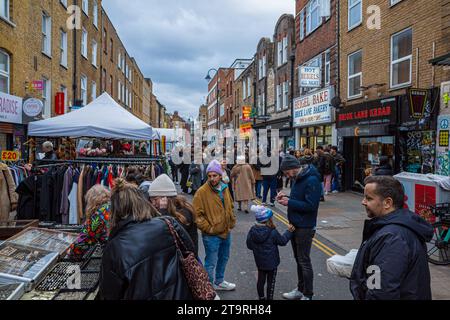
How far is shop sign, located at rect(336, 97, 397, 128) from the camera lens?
12398mm

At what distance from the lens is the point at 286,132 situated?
76.8 ft

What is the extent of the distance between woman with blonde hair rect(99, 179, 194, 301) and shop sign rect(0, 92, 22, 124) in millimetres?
11435

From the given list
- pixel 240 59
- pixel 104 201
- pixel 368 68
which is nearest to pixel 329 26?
pixel 368 68

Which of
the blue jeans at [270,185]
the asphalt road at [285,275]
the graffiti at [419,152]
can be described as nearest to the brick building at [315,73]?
the graffiti at [419,152]

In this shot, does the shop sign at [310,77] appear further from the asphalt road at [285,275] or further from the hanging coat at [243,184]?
the asphalt road at [285,275]

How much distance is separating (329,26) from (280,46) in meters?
7.94

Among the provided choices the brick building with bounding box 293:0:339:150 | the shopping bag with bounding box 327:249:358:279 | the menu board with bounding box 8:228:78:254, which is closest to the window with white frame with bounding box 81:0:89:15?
the brick building with bounding box 293:0:339:150

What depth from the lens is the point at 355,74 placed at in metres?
15.5

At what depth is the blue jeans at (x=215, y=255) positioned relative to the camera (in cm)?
511

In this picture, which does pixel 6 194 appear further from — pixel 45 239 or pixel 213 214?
pixel 213 214

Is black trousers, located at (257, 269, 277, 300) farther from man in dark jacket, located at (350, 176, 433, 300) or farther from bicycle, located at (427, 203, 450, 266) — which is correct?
bicycle, located at (427, 203, 450, 266)

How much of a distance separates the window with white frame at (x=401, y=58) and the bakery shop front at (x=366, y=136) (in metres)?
0.80
